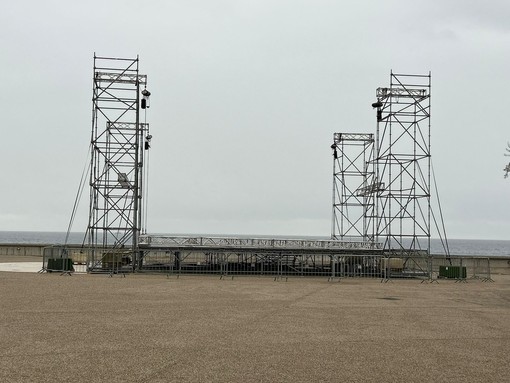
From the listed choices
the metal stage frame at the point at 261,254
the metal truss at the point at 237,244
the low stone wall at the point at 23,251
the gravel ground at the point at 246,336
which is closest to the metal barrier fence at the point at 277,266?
the metal stage frame at the point at 261,254

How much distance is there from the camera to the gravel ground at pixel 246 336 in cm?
1046

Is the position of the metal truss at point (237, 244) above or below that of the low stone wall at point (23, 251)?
above

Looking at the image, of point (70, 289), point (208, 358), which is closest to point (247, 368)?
point (208, 358)

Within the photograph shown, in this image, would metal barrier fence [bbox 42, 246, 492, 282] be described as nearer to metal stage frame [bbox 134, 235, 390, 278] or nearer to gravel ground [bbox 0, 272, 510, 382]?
metal stage frame [bbox 134, 235, 390, 278]

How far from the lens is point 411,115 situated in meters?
44.1

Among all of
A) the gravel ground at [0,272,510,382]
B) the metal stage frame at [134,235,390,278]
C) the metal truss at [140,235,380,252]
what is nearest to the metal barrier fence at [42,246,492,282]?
the metal stage frame at [134,235,390,278]

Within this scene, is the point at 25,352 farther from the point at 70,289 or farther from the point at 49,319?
the point at 70,289

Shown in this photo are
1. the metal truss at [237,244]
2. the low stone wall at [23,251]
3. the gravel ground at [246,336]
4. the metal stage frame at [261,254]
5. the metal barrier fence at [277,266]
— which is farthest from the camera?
the low stone wall at [23,251]

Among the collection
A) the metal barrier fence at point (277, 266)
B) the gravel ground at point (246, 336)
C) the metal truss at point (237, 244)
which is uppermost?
the metal truss at point (237, 244)

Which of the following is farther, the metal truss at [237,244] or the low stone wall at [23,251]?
the low stone wall at [23,251]

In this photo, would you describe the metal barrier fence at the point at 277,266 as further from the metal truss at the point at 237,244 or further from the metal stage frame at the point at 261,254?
the metal truss at the point at 237,244

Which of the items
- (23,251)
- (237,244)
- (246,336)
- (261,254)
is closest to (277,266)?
(261,254)

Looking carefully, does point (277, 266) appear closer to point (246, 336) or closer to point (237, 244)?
point (237, 244)

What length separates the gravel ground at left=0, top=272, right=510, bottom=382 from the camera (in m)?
10.5
